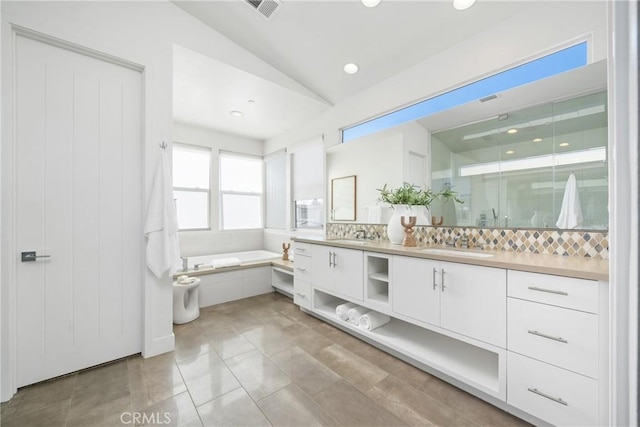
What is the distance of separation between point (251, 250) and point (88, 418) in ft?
11.7

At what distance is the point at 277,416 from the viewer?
1.53 m

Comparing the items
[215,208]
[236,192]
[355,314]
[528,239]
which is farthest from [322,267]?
[236,192]

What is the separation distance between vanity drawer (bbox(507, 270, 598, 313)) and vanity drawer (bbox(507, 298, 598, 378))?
0.03 metres

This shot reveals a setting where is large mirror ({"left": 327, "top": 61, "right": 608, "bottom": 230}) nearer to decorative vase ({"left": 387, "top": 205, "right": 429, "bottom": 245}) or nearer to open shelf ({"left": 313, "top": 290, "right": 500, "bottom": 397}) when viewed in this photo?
decorative vase ({"left": 387, "top": 205, "right": 429, "bottom": 245})

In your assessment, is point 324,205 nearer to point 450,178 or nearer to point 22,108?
point 450,178

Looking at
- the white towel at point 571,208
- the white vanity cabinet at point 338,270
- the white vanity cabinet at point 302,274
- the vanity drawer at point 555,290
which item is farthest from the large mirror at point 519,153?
the white vanity cabinet at point 302,274

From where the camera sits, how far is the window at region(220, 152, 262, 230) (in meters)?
4.83

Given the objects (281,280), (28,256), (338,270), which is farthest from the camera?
(281,280)

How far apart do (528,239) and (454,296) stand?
75cm

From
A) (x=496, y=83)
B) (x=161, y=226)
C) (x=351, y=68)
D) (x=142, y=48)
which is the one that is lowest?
(x=161, y=226)

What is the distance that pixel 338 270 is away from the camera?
263 cm

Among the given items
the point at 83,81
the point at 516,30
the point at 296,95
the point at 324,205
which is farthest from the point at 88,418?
the point at 516,30

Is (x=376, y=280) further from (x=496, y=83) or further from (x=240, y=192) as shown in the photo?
(x=240, y=192)

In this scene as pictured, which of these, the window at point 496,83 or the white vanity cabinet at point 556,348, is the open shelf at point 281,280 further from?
the white vanity cabinet at point 556,348
